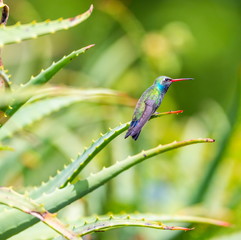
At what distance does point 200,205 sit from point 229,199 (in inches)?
7.9

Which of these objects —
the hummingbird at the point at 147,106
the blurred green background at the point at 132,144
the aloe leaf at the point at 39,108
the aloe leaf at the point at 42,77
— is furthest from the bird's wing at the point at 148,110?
the blurred green background at the point at 132,144

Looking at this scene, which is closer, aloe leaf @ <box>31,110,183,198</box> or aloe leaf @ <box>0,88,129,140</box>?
aloe leaf @ <box>31,110,183,198</box>

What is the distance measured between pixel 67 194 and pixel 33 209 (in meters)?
0.11

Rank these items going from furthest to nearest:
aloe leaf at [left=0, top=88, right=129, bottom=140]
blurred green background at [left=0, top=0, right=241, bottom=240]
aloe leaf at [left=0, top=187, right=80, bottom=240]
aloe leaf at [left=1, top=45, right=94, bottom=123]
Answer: blurred green background at [left=0, top=0, right=241, bottom=240], aloe leaf at [left=0, top=88, right=129, bottom=140], aloe leaf at [left=1, top=45, right=94, bottom=123], aloe leaf at [left=0, top=187, right=80, bottom=240]

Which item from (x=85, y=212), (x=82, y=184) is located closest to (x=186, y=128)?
(x=85, y=212)

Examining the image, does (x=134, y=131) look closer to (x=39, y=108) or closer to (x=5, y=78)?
(x=5, y=78)

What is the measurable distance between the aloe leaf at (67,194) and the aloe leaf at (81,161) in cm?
3

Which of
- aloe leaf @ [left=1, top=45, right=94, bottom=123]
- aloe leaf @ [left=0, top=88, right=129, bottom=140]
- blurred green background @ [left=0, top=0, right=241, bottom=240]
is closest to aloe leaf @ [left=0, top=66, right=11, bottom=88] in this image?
aloe leaf @ [left=1, top=45, right=94, bottom=123]

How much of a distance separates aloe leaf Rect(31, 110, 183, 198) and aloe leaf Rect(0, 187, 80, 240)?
0.46ft

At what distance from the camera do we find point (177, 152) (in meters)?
2.98

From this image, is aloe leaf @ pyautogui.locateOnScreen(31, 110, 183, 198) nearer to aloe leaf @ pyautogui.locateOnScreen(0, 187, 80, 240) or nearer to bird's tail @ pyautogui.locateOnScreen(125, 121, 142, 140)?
bird's tail @ pyautogui.locateOnScreen(125, 121, 142, 140)

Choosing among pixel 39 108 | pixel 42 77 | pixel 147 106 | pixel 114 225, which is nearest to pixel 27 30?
pixel 42 77

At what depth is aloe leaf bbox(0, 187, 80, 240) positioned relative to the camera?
889mm

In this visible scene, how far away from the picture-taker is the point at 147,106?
96 centimetres
